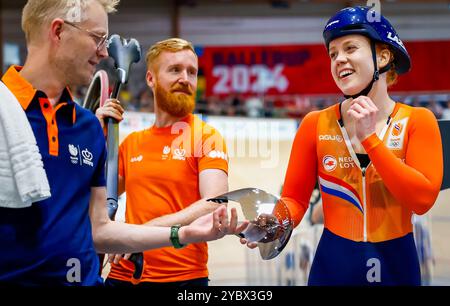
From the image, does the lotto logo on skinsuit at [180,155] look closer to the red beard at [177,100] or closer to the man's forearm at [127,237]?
the red beard at [177,100]

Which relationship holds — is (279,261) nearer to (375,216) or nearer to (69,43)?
(375,216)

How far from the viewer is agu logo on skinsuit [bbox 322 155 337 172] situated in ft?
7.13

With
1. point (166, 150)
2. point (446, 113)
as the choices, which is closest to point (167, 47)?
point (166, 150)

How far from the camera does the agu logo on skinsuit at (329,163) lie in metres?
2.17

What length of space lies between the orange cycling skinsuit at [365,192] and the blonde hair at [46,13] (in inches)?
31.0

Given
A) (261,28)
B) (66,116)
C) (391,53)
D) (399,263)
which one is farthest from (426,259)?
(261,28)

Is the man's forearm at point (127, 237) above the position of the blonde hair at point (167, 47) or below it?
below

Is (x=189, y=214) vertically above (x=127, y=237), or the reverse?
(x=189, y=214)

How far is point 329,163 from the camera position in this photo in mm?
2180

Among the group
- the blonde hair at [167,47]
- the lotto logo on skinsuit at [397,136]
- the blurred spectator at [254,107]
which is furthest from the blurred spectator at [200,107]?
the lotto logo on skinsuit at [397,136]

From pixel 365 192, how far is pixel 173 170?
0.81 meters

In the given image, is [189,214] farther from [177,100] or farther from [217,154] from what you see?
[177,100]

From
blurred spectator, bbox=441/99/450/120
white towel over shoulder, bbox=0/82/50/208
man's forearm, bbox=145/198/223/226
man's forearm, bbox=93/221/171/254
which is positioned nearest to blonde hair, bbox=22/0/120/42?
white towel over shoulder, bbox=0/82/50/208

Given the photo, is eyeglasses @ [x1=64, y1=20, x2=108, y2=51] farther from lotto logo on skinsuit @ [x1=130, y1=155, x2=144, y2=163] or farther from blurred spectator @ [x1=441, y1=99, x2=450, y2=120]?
blurred spectator @ [x1=441, y1=99, x2=450, y2=120]
